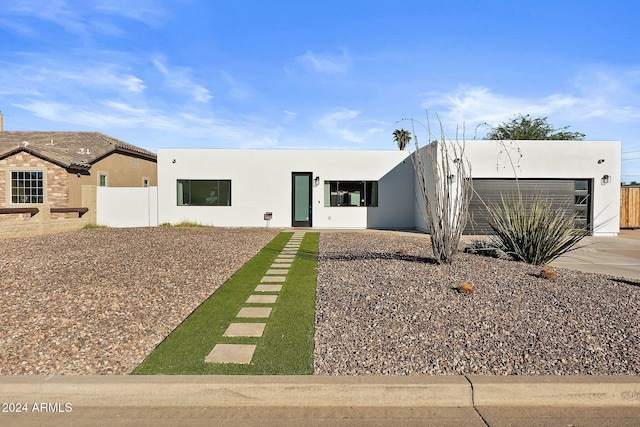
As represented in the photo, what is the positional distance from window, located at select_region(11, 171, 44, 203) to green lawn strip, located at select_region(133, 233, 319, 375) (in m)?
15.5

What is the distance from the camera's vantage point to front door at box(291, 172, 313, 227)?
59.8ft

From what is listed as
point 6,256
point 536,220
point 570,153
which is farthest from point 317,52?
point 570,153

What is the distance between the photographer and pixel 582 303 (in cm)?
532

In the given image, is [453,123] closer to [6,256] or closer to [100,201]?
[6,256]

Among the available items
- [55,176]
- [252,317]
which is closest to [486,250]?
[252,317]

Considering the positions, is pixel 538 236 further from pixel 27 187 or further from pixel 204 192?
pixel 27 187

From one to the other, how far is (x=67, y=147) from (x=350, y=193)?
54.8 ft

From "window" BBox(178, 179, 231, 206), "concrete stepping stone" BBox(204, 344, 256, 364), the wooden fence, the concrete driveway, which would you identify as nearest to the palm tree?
the wooden fence

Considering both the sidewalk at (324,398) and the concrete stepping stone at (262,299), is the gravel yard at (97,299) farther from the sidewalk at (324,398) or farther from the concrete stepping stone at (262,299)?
the concrete stepping stone at (262,299)

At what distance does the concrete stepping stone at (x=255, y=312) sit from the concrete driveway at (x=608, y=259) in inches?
258

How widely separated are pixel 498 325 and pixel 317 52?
10.2m

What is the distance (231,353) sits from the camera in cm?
370

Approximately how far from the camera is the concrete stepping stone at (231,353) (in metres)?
3.53

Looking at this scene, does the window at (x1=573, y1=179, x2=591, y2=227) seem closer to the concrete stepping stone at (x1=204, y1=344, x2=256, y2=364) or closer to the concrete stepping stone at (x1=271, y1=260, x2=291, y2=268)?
the concrete stepping stone at (x1=271, y1=260, x2=291, y2=268)
